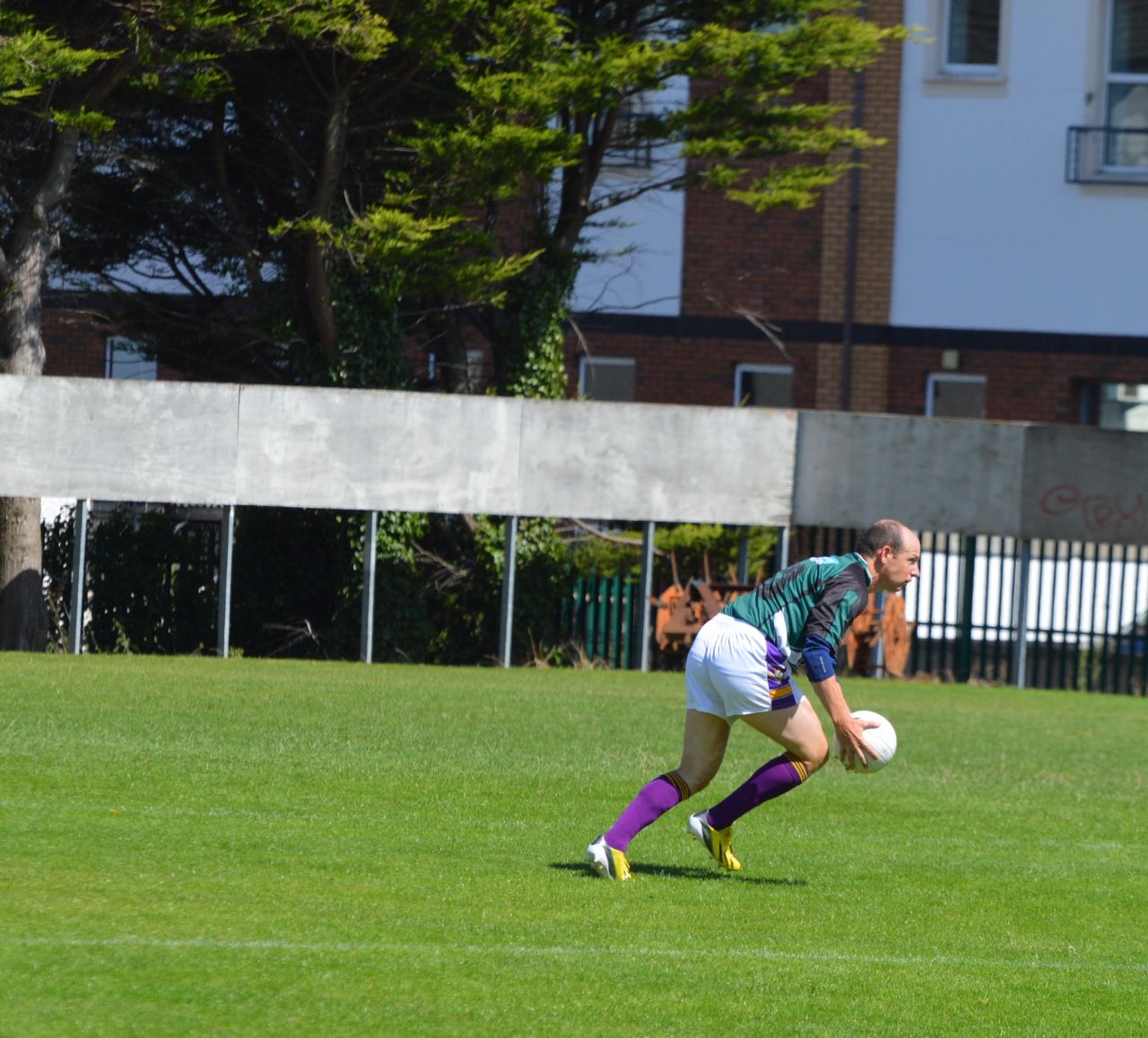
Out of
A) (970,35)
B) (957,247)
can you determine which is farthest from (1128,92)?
(957,247)

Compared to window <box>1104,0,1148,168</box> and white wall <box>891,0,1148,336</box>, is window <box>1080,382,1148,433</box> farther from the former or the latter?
window <box>1104,0,1148,168</box>

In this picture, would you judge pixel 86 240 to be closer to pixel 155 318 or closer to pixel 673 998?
pixel 155 318

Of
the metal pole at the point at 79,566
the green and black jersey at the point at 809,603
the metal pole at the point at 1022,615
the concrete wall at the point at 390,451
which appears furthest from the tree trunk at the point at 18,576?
the green and black jersey at the point at 809,603

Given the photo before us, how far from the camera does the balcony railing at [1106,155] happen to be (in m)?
29.0

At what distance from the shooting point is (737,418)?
21.9 metres

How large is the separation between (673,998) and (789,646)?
230 centimetres

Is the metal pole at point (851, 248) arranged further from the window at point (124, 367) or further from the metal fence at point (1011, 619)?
the window at point (124, 367)

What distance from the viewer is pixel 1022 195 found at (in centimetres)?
2916

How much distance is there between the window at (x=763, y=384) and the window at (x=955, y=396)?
231 cm

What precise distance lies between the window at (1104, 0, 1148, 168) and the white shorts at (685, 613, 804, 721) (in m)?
23.3

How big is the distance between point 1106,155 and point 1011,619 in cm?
993

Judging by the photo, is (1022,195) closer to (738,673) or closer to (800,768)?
(800,768)

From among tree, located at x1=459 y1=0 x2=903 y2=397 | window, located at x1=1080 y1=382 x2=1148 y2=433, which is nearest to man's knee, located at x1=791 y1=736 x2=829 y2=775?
tree, located at x1=459 y1=0 x2=903 y2=397

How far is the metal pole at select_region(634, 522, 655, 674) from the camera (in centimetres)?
2188
